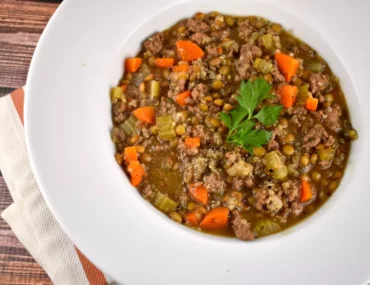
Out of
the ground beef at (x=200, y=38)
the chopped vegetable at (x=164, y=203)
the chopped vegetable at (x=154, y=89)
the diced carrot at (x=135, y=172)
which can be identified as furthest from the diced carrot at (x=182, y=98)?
the chopped vegetable at (x=164, y=203)

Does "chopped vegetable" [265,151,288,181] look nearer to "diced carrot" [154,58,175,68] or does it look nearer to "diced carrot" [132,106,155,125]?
"diced carrot" [132,106,155,125]

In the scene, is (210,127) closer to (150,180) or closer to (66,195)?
(150,180)

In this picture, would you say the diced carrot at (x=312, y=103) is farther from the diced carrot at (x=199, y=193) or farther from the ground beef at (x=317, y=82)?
the diced carrot at (x=199, y=193)

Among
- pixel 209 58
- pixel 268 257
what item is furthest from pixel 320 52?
pixel 268 257

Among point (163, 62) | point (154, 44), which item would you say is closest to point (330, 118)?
point (163, 62)

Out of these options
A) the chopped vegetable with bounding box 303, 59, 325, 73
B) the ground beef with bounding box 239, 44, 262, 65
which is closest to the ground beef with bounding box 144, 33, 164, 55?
the ground beef with bounding box 239, 44, 262, 65
